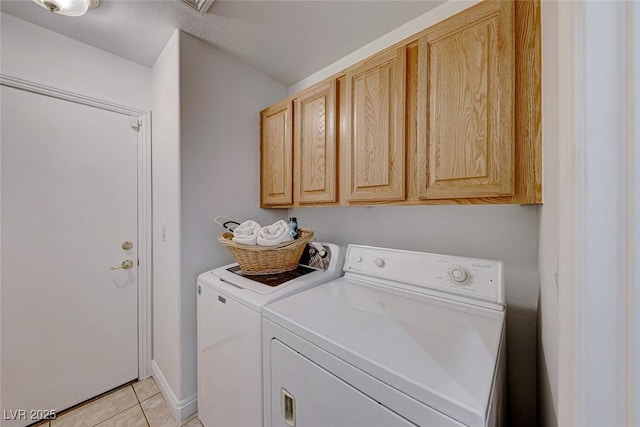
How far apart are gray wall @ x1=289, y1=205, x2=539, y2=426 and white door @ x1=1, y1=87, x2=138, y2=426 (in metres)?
2.13

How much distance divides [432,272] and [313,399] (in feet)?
2.38

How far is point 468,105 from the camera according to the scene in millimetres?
977

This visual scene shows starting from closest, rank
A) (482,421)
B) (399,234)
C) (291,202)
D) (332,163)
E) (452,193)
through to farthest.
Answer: (482,421), (452,193), (332,163), (399,234), (291,202)

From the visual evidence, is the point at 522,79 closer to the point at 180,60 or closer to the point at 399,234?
the point at 399,234

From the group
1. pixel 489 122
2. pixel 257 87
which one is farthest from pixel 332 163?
pixel 257 87

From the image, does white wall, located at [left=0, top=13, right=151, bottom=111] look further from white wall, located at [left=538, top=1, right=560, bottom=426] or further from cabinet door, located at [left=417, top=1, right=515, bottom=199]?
white wall, located at [left=538, top=1, right=560, bottom=426]

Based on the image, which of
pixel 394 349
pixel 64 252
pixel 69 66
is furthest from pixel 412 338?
pixel 69 66

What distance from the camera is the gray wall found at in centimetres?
114

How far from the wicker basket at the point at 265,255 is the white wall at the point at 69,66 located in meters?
1.44

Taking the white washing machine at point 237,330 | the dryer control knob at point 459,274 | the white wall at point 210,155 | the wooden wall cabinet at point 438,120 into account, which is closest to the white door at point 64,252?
the white wall at point 210,155

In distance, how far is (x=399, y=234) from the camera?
5.09 feet

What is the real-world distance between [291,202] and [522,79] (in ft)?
4.39

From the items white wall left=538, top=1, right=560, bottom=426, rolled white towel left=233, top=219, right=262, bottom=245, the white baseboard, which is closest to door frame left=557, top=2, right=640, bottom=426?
white wall left=538, top=1, right=560, bottom=426

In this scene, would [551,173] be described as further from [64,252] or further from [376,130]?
[64,252]
